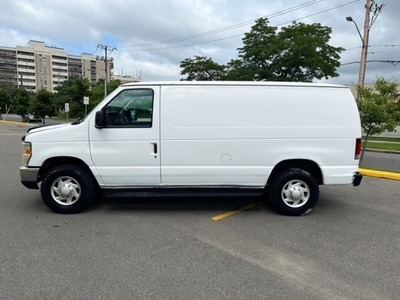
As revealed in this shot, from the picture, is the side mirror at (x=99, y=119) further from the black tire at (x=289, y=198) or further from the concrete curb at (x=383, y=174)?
the concrete curb at (x=383, y=174)

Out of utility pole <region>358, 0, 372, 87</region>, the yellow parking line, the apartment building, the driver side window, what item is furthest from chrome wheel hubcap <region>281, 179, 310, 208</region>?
the apartment building

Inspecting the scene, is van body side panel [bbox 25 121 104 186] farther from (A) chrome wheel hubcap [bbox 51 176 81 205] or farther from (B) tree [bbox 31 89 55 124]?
(B) tree [bbox 31 89 55 124]

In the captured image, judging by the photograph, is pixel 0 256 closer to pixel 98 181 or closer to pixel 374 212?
pixel 98 181

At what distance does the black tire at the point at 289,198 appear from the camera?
458 centimetres

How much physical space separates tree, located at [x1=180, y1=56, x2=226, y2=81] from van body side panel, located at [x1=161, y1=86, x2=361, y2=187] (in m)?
30.3

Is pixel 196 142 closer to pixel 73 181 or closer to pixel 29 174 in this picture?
pixel 73 181

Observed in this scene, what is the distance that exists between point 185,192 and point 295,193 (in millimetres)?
1768

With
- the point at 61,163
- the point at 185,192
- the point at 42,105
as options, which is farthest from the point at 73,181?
the point at 42,105

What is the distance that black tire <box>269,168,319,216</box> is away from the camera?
4578 mm

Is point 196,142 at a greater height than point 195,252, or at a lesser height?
greater

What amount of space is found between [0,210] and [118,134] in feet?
7.86

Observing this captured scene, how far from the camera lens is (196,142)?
441 centimetres

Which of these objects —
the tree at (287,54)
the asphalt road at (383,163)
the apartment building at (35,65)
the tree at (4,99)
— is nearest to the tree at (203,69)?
the tree at (287,54)

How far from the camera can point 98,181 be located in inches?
178
